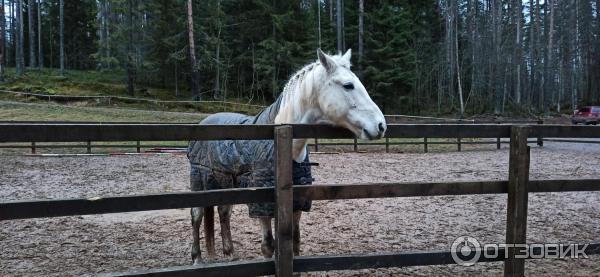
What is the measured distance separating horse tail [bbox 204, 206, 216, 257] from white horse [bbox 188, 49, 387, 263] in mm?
197

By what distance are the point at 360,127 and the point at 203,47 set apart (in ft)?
86.5

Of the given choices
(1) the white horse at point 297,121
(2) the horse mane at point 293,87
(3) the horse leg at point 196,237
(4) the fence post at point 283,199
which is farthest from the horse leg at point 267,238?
(3) the horse leg at point 196,237

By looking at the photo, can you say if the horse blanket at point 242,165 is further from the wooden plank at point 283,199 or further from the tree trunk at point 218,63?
the tree trunk at point 218,63

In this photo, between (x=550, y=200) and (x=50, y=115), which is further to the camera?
(x=50, y=115)

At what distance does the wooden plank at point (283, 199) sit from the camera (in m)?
2.66

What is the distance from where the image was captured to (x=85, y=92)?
25172 mm

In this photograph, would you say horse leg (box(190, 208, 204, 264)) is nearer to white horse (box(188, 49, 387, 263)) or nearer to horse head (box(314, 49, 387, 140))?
white horse (box(188, 49, 387, 263))

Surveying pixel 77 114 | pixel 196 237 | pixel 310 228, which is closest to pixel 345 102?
pixel 196 237

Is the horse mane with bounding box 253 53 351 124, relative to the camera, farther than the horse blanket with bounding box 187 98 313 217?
Yes

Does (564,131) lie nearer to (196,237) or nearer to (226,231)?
(226,231)

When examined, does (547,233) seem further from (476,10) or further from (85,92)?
(476,10)

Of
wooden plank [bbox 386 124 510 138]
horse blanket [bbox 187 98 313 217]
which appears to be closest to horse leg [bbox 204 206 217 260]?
horse blanket [bbox 187 98 313 217]

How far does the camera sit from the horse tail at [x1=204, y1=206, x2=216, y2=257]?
14.6ft

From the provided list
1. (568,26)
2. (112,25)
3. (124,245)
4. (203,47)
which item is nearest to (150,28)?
(112,25)
